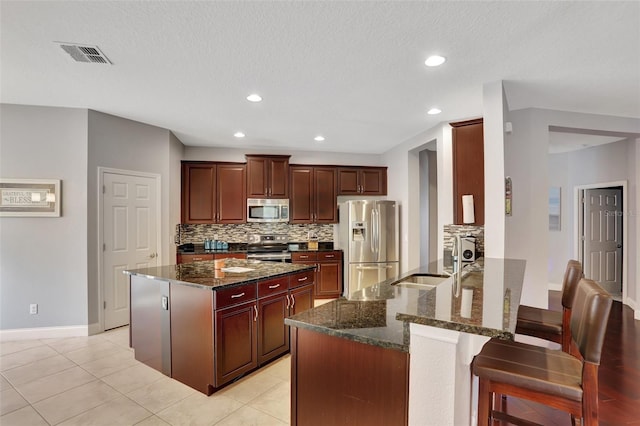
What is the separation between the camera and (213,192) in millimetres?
5480

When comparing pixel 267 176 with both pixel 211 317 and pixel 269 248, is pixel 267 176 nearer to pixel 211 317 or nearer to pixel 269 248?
pixel 269 248

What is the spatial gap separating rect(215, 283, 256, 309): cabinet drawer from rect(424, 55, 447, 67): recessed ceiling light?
230 centimetres

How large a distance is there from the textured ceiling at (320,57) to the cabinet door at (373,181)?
198cm

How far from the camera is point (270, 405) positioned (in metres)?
2.35

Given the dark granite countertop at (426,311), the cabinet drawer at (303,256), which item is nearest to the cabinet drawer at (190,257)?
the cabinet drawer at (303,256)

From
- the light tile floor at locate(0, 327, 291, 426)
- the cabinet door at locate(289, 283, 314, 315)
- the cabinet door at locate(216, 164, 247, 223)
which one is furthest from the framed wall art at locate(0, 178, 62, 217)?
the cabinet door at locate(289, 283, 314, 315)

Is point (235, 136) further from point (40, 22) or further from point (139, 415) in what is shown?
→ point (139, 415)

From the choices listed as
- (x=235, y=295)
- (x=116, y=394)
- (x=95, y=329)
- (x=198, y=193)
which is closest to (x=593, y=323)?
A: (x=235, y=295)

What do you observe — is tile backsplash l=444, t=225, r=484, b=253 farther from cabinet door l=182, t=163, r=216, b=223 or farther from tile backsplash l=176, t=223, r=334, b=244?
cabinet door l=182, t=163, r=216, b=223

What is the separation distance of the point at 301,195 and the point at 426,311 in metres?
4.76

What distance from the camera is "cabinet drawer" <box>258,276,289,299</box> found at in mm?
2822

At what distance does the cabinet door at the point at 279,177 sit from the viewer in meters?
5.66

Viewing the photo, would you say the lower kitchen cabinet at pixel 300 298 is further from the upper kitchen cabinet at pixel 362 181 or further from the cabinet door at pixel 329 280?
the upper kitchen cabinet at pixel 362 181

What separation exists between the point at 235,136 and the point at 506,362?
4.50 meters
